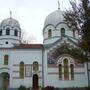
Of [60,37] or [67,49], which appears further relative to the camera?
[60,37]

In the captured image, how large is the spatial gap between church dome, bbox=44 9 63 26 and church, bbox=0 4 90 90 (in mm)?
181

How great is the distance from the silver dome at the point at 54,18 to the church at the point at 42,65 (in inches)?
7.1

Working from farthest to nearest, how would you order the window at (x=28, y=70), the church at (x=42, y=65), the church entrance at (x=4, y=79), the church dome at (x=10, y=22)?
the church dome at (x=10, y=22) → the window at (x=28, y=70) → the church entrance at (x=4, y=79) → the church at (x=42, y=65)

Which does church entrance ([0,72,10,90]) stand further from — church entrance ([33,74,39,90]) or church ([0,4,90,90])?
church entrance ([33,74,39,90])

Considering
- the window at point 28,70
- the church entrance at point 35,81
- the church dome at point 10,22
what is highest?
the church dome at point 10,22

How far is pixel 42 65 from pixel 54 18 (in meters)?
8.68

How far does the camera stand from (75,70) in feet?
127

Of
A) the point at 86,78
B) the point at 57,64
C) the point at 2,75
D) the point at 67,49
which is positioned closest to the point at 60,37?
the point at 57,64

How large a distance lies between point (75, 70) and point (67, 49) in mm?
19012

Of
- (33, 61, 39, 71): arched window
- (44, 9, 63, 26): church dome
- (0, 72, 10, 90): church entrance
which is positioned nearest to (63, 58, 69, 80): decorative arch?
(33, 61, 39, 71): arched window

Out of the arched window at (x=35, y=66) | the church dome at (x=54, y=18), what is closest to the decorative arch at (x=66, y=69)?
the arched window at (x=35, y=66)

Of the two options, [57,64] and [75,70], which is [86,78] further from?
[57,64]

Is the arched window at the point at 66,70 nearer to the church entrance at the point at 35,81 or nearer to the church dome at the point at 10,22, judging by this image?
the church entrance at the point at 35,81

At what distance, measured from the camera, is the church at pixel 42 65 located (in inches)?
1508
